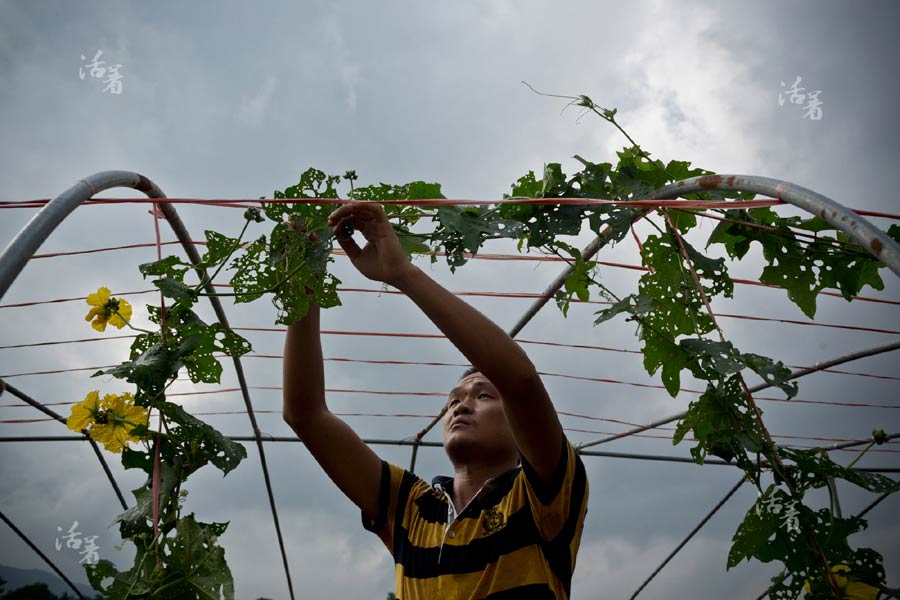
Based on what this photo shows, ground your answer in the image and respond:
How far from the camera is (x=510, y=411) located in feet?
5.06

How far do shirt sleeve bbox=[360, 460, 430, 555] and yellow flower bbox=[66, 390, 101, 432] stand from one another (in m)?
0.83

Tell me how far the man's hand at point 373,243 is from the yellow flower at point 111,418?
59 cm

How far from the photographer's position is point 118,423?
1.52 m

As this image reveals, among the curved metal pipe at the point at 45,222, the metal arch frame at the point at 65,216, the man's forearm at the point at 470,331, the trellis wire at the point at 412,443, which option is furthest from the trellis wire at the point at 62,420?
the man's forearm at the point at 470,331

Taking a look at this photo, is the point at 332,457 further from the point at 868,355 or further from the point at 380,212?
the point at 868,355

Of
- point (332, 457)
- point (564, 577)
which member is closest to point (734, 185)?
point (564, 577)

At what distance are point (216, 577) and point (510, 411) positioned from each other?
Answer: 27.8 inches

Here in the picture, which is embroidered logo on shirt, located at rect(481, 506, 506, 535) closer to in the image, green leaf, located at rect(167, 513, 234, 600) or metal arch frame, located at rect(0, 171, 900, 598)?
green leaf, located at rect(167, 513, 234, 600)

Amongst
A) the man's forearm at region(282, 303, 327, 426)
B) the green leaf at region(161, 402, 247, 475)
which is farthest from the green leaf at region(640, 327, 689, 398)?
the green leaf at region(161, 402, 247, 475)

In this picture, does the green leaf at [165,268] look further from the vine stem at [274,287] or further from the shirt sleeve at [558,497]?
the shirt sleeve at [558,497]

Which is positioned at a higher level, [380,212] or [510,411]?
[380,212]

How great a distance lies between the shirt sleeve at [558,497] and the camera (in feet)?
5.37

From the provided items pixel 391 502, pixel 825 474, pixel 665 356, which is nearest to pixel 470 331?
pixel 665 356

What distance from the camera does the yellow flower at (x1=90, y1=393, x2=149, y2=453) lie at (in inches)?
59.8
